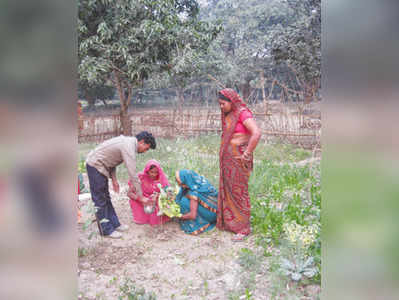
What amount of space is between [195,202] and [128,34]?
547 cm

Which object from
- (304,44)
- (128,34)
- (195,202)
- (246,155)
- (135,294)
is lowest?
(135,294)

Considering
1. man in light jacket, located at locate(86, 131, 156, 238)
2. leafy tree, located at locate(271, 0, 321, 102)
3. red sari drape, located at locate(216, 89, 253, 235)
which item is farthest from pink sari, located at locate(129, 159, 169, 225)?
leafy tree, located at locate(271, 0, 321, 102)

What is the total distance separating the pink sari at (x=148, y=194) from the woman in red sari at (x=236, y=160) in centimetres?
86

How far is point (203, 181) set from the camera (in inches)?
157

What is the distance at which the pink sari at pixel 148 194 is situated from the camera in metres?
4.10

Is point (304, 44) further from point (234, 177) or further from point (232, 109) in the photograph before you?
point (234, 177)

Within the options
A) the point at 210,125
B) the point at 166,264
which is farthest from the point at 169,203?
the point at 210,125

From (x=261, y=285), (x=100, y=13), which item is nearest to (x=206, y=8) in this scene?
(x=100, y=13)

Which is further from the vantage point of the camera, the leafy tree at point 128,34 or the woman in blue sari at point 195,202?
the leafy tree at point 128,34

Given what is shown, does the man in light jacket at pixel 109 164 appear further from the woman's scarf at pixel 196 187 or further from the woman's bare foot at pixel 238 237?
the woman's bare foot at pixel 238 237

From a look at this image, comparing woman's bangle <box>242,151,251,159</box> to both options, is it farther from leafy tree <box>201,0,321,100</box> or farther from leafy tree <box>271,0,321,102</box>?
leafy tree <box>201,0,321,100</box>

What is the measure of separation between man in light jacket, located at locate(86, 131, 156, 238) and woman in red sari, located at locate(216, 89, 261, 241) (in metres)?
0.89

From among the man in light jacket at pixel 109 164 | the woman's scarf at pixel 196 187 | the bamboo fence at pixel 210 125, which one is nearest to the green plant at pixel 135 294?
the man in light jacket at pixel 109 164
